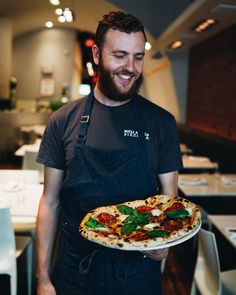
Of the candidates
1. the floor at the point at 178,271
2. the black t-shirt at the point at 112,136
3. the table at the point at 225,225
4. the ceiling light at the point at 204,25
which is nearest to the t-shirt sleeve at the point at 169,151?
the black t-shirt at the point at 112,136

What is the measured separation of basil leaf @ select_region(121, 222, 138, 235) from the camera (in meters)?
1.29

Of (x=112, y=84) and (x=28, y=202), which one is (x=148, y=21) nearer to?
(x=28, y=202)

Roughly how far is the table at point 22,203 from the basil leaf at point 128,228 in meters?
1.20

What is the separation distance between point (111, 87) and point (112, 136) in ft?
0.62

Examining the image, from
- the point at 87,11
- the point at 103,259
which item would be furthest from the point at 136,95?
the point at 87,11

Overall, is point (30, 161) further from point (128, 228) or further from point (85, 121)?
point (128, 228)

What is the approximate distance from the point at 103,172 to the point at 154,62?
29.4ft

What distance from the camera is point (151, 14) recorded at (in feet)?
28.2

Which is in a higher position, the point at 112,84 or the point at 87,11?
the point at 87,11

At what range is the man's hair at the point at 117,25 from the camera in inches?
51.5

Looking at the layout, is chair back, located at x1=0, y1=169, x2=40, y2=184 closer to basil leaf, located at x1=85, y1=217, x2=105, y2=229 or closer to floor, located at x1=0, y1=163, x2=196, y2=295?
floor, located at x1=0, y1=163, x2=196, y2=295

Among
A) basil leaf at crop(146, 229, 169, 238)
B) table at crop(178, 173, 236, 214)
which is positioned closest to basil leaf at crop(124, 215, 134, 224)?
basil leaf at crop(146, 229, 169, 238)

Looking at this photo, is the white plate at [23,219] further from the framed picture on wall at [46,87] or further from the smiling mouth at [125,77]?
the framed picture on wall at [46,87]

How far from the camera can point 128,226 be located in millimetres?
1322
